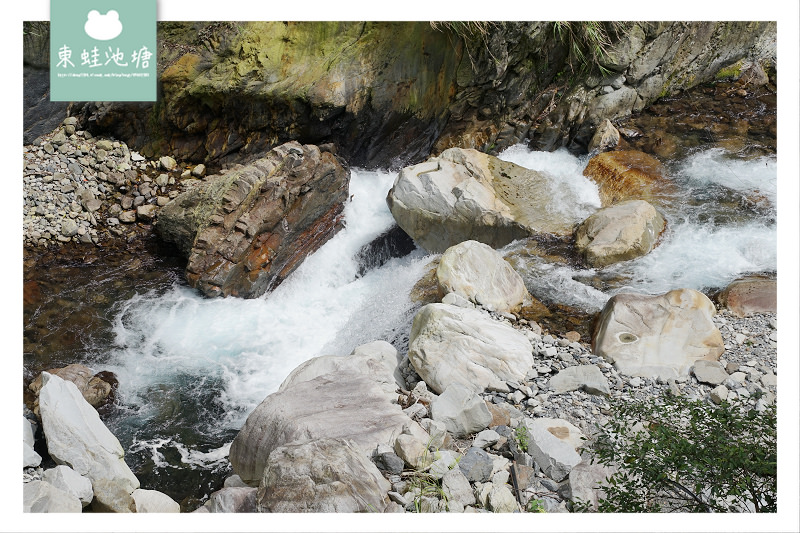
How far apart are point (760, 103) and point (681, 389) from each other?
536cm

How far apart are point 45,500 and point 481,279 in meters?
3.69

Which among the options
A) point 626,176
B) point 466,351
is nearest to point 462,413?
point 466,351

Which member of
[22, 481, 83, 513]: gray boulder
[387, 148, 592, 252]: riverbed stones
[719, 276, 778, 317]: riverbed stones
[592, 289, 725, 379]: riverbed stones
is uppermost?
[387, 148, 592, 252]: riverbed stones

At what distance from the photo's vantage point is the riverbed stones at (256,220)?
6652 millimetres

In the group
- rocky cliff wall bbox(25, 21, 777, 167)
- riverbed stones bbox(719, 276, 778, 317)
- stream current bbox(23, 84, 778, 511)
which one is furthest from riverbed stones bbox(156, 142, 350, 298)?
riverbed stones bbox(719, 276, 778, 317)

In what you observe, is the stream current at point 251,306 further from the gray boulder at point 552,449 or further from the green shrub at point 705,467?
the green shrub at point 705,467

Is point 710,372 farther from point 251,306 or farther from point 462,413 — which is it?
point 251,306

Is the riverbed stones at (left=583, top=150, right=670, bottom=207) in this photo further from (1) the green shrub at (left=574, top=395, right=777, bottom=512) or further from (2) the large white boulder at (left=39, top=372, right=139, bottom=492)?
(2) the large white boulder at (left=39, top=372, right=139, bottom=492)

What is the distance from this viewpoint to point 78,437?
442 centimetres

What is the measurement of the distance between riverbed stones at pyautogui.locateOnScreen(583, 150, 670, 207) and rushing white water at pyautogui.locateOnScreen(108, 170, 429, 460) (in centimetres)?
235

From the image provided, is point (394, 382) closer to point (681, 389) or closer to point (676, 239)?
point (681, 389)

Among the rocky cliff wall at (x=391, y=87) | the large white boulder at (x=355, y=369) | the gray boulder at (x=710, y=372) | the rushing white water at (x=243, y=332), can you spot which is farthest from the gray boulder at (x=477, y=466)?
the rocky cliff wall at (x=391, y=87)

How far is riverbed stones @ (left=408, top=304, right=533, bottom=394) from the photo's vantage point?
4.67m

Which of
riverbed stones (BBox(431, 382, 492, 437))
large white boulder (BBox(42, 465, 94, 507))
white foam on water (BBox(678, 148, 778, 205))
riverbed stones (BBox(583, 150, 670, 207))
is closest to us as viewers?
large white boulder (BBox(42, 465, 94, 507))
